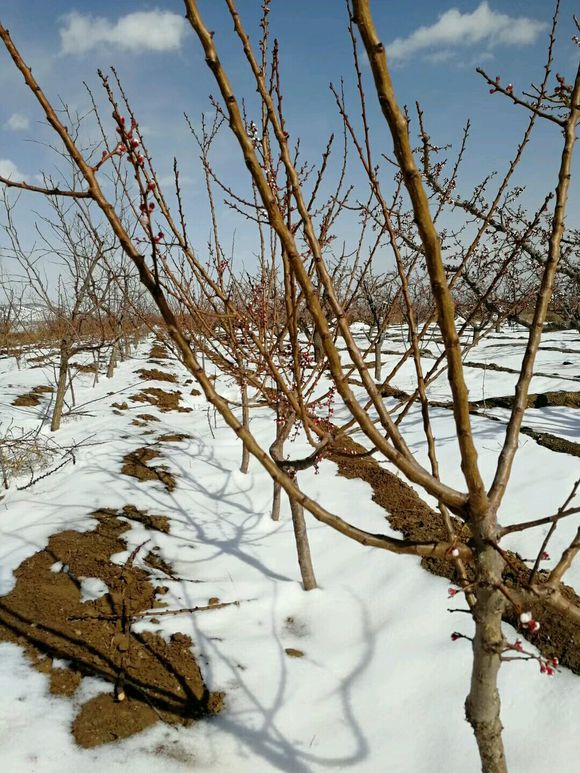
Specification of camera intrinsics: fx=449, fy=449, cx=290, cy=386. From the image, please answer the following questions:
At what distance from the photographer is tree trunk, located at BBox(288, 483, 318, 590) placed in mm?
2998

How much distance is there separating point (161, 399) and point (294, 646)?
770cm

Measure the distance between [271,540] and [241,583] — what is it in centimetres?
72

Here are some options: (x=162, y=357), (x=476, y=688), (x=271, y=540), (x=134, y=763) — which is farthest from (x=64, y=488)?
(x=162, y=357)

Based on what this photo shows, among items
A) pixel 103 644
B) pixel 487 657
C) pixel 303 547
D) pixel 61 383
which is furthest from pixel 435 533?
pixel 61 383

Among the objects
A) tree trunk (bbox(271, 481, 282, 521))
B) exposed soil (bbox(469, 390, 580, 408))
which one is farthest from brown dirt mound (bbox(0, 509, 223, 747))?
exposed soil (bbox(469, 390, 580, 408))

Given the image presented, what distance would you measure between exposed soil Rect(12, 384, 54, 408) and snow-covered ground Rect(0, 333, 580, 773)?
459 centimetres

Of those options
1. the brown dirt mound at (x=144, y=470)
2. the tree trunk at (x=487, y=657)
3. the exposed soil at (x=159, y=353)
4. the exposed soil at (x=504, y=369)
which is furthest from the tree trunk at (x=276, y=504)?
the exposed soil at (x=159, y=353)

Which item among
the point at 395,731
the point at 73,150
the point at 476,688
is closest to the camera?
the point at 73,150

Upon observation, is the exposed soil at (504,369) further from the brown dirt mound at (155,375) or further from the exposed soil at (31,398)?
the exposed soil at (31,398)

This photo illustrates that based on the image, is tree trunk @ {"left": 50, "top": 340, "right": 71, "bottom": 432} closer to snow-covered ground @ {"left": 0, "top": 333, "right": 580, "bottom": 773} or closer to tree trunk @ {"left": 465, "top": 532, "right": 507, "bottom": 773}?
snow-covered ground @ {"left": 0, "top": 333, "right": 580, "bottom": 773}

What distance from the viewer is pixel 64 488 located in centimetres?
455

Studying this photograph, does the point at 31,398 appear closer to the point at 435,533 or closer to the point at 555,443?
the point at 435,533

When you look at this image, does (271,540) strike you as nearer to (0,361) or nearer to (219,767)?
(219,767)

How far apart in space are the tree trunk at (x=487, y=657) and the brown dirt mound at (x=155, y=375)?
11047 mm
